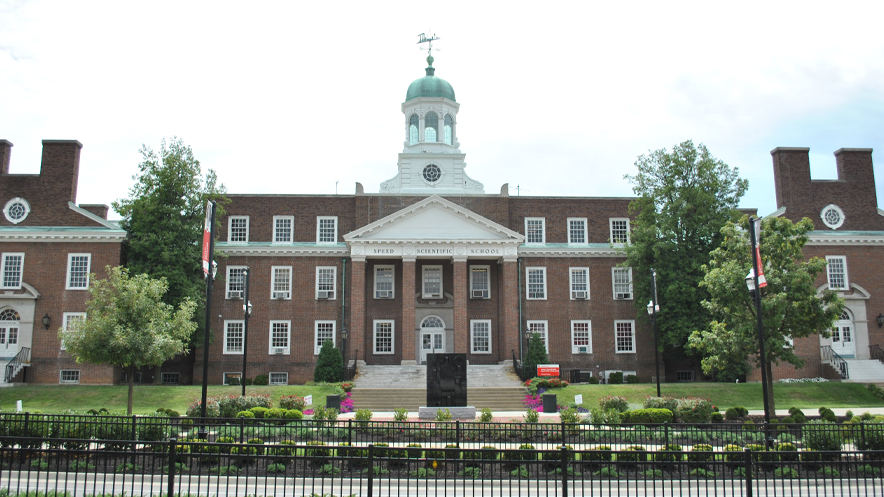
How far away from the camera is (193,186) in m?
39.8

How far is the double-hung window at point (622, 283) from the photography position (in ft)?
141

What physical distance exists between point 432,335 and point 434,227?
21.7 feet

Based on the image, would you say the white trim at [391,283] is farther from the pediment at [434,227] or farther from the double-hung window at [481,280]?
the double-hung window at [481,280]

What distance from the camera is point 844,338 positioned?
40.2m

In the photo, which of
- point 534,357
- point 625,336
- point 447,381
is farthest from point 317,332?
point 625,336

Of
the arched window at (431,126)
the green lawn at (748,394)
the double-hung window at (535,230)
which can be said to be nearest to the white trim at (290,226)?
the arched window at (431,126)

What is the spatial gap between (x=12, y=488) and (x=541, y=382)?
24.8m

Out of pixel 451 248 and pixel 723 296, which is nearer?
pixel 723 296

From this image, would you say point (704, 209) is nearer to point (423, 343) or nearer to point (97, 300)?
point (423, 343)

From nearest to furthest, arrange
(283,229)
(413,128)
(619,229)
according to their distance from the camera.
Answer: (283,229)
(619,229)
(413,128)

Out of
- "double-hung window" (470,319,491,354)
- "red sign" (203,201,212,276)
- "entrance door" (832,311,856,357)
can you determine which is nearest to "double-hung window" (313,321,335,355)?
"double-hung window" (470,319,491,354)

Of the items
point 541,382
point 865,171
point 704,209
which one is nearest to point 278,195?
point 541,382

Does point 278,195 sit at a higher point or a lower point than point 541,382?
higher

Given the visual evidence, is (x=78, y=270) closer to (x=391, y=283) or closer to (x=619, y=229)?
(x=391, y=283)
